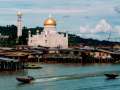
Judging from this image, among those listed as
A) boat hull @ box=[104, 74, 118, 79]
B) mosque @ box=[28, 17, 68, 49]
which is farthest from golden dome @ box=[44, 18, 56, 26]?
boat hull @ box=[104, 74, 118, 79]

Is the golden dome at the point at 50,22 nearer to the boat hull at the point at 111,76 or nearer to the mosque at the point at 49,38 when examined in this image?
the mosque at the point at 49,38

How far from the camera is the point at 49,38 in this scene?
6225 inches

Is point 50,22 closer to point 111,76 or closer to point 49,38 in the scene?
point 49,38

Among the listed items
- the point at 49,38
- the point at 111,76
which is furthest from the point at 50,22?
the point at 111,76

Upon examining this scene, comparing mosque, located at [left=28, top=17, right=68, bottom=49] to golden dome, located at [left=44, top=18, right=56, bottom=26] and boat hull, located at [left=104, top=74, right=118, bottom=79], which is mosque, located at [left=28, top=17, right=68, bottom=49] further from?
boat hull, located at [left=104, top=74, right=118, bottom=79]

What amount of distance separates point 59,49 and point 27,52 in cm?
1254

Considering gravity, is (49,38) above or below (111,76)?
above

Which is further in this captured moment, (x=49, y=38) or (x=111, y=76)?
(x=49, y=38)

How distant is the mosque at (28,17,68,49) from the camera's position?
155875 mm

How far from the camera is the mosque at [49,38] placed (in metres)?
156

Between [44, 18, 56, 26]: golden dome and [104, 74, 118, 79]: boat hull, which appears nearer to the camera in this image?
[104, 74, 118, 79]: boat hull

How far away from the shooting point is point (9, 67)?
91625 mm

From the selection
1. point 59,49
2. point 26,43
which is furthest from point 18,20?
point 59,49

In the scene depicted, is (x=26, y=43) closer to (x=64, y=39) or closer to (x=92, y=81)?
(x=64, y=39)
